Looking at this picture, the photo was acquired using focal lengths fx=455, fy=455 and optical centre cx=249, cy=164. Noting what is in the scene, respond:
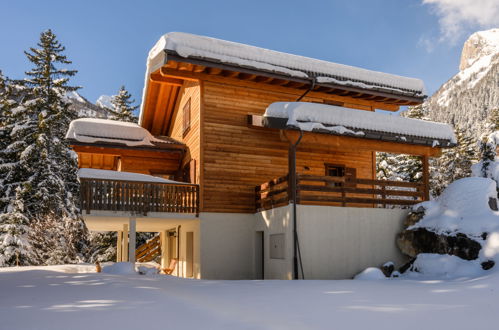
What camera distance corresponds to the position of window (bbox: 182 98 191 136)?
659 inches

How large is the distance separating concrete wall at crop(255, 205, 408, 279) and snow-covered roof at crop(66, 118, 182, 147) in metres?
5.71

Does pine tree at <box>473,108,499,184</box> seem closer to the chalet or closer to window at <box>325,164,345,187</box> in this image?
the chalet

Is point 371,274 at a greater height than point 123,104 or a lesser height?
lesser

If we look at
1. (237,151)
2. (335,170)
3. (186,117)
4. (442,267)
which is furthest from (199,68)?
(442,267)

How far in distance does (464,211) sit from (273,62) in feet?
24.5

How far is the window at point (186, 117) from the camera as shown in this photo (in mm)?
16730

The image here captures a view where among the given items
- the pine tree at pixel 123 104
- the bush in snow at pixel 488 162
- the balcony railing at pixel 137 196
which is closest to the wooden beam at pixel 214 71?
the balcony railing at pixel 137 196

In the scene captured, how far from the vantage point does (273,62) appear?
15156mm

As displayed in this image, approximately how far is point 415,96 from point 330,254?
7.97 meters

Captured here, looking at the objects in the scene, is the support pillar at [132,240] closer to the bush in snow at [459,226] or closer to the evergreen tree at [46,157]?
the bush in snow at [459,226]

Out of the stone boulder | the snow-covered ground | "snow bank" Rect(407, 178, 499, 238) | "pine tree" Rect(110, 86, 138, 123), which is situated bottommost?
the snow-covered ground

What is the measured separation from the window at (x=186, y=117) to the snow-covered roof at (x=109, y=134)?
695mm

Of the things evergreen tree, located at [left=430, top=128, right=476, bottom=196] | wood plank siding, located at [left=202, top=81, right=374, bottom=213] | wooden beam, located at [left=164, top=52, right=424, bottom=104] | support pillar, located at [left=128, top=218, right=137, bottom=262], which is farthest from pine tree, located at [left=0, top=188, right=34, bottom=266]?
evergreen tree, located at [left=430, top=128, right=476, bottom=196]

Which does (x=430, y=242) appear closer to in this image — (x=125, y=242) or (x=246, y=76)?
(x=246, y=76)
